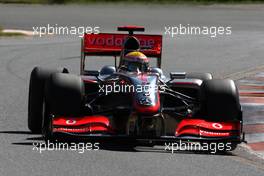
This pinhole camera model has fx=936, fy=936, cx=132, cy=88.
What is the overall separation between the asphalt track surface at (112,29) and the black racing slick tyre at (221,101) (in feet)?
2.05

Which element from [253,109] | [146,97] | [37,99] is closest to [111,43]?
[37,99]

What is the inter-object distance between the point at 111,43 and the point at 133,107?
9.64ft

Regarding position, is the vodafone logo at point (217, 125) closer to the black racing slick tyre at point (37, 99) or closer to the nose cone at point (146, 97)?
the nose cone at point (146, 97)

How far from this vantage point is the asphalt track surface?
912cm

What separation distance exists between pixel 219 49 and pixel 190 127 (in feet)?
49.5

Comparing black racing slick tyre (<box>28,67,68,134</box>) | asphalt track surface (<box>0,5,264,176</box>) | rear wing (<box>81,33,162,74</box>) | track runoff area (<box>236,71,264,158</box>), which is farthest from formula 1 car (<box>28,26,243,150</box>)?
rear wing (<box>81,33,162,74</box>)

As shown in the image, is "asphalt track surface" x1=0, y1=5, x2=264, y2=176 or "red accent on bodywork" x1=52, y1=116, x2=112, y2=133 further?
"red accent on bodywork" x1=52, y1=116, x2=112, y2=133

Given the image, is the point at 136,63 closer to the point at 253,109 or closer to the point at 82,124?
the point at 82,124

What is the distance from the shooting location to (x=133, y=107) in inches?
411

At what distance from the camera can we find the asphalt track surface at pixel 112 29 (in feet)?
29.9

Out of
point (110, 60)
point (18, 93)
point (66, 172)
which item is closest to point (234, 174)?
point (66, 172)

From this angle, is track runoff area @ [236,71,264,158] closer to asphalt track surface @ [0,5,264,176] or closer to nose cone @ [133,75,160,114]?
asphalt track surface @ [0,5,264,176]

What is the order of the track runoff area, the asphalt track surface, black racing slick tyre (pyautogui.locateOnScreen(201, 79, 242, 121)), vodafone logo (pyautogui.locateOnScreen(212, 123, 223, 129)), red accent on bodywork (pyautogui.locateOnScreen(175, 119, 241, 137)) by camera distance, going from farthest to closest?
the track runoff area
black racing slick tyre (pyautogui.locateOnScreen(201, 79, 242, 121))
vodafone logo (pyautogui.locateOnScreen(212, 123, 223, 129))
red accent on bodywork (pyautogui.locateOnScreen(175, 119, 241, 137))
the asphalt track surface

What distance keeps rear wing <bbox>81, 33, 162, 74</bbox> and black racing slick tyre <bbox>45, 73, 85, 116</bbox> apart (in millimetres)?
2208
